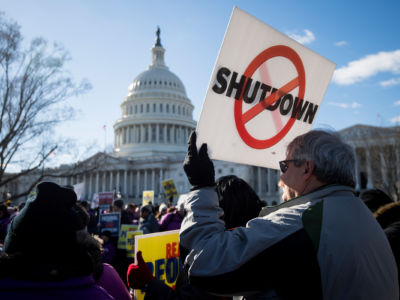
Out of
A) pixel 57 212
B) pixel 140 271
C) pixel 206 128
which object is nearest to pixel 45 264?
pixel 57 212

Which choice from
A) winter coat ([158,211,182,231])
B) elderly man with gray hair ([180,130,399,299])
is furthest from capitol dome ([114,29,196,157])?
Result: elderly man with gray hair ([180,130,399,299])

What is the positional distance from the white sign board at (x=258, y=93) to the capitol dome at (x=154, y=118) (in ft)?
250

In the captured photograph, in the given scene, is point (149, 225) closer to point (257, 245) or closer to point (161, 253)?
point (161, 253)

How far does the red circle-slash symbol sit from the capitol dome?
76403mm

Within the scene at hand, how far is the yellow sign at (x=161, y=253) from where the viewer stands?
3.79 metres

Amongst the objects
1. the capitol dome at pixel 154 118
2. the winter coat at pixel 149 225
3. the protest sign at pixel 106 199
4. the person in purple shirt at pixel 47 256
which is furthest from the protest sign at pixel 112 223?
the capitol dome at pixel 154 118

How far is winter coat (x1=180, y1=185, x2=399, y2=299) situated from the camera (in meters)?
1.77

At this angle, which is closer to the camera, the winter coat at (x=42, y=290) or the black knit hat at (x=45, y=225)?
the winter coat at (x=42, y=290)

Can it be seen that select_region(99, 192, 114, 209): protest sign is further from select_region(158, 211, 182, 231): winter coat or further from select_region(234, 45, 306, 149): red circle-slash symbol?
select_region(234, 45, 306, 149): red circle-slash symbol

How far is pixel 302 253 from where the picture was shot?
178 centimetres

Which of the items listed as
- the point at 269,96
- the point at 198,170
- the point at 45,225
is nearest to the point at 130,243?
the point at 269,96

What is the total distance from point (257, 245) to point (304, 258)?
9.0 inches

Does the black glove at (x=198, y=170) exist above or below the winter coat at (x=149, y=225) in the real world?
above

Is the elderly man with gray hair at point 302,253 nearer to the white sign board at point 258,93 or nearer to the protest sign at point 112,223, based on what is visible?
the white sign board at point 258,93
